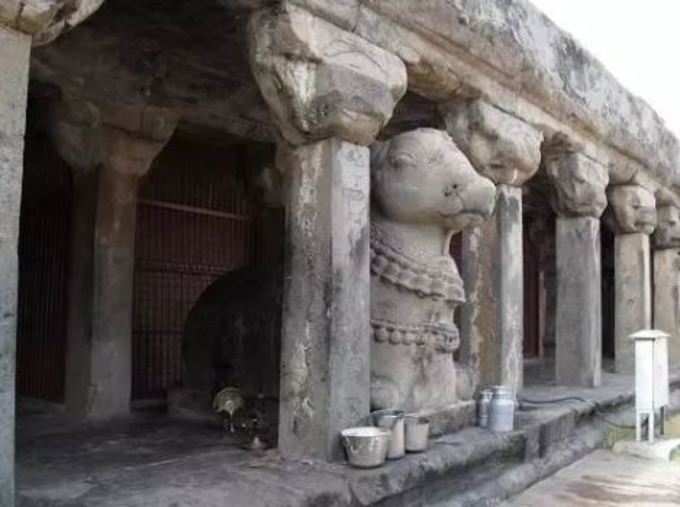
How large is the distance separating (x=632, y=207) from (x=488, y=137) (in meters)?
3.62

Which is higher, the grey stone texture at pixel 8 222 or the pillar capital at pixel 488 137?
the pillar capital at pixel 488 137

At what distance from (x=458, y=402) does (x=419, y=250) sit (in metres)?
1.02

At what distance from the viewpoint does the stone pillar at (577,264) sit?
6898 millimetres

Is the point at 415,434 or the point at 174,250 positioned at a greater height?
the point at 174,250

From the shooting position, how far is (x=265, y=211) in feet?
23.4

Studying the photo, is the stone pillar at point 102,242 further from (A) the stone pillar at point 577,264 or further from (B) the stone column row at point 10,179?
(A) the stone pillar at point 577,264

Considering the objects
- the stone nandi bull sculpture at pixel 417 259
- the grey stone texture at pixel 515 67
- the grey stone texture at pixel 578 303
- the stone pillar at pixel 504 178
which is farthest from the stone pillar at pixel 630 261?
the stone nandi bull sculpture at pixel 417 259

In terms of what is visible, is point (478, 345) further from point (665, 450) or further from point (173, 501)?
point (173, 501)

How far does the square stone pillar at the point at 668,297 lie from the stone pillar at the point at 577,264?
336 cm

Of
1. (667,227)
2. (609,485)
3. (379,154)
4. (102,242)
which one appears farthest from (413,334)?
(667,227)

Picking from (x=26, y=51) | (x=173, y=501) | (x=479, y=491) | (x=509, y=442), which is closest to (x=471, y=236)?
(x=509, y=442)

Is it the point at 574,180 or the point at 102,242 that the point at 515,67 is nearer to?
the point at 574,180

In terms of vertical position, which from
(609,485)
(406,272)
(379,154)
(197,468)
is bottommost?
(609,485)

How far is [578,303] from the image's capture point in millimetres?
7090
